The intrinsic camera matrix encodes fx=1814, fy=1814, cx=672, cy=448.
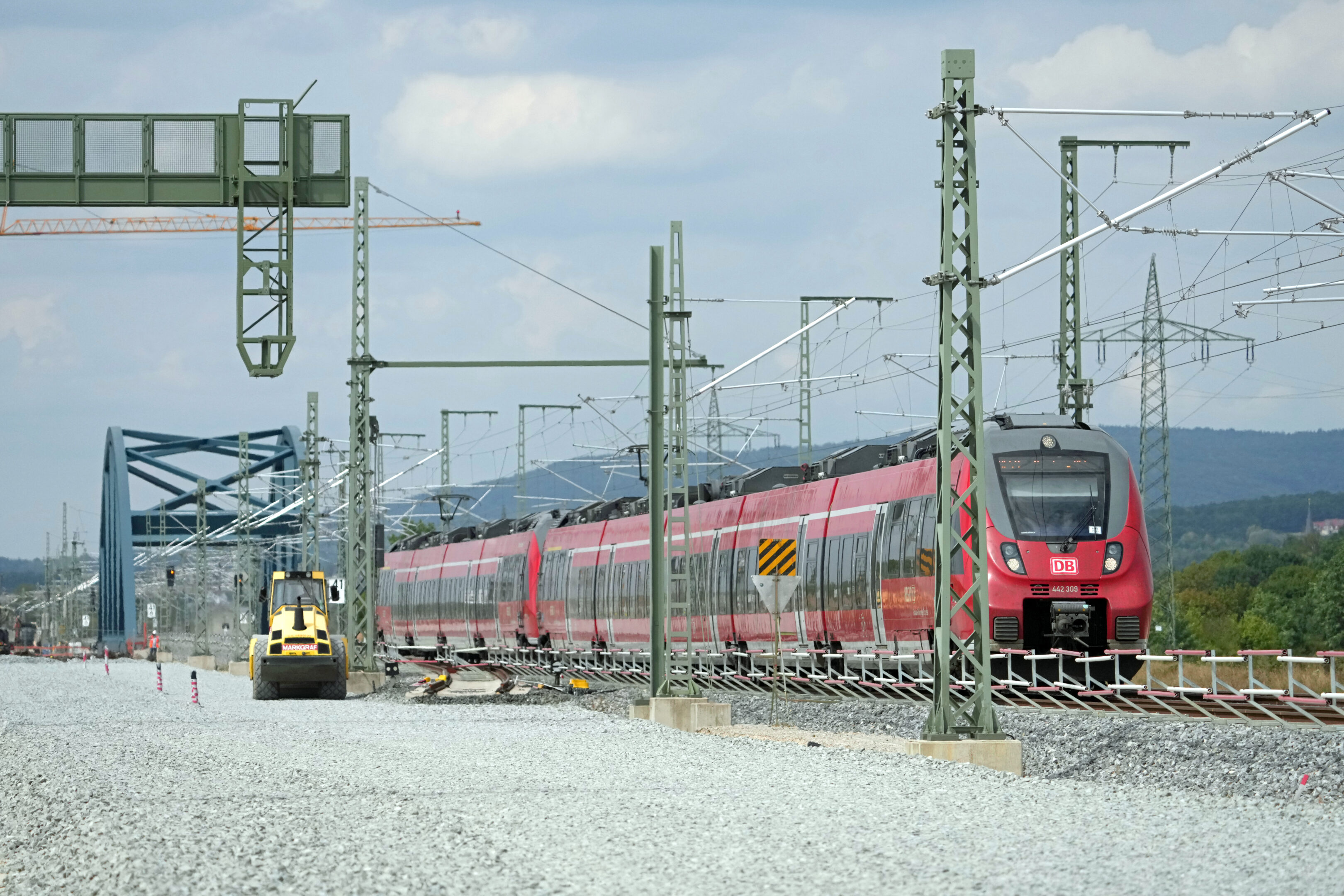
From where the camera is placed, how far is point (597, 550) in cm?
4809

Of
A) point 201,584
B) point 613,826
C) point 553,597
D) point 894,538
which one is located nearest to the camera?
point 613,826

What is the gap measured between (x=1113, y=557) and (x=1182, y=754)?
747 centimetres

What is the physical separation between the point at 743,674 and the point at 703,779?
67.8 ft

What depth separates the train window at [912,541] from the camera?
29.5m

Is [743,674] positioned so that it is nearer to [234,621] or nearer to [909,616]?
[909,616]

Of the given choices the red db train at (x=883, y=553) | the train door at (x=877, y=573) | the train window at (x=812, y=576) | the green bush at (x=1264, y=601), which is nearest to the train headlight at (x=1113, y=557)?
the red db train at (x=883, y=553)

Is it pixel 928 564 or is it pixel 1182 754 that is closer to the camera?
pixel 1182 754

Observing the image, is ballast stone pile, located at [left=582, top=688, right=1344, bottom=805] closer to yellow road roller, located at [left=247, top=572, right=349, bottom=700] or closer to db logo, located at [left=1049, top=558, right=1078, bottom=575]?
db logo, located at [left=1049, top=558, right=1078, bottom=575]

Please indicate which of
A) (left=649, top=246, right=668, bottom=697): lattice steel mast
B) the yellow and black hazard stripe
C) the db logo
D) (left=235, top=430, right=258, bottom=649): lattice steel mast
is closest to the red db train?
the db logo

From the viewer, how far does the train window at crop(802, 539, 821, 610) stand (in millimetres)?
34469

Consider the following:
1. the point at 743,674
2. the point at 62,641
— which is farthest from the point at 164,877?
the point at 62,641

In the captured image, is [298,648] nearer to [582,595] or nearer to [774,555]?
[582,595]

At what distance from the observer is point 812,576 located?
115ft

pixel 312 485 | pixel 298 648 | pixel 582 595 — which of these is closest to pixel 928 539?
pixel 298 648
